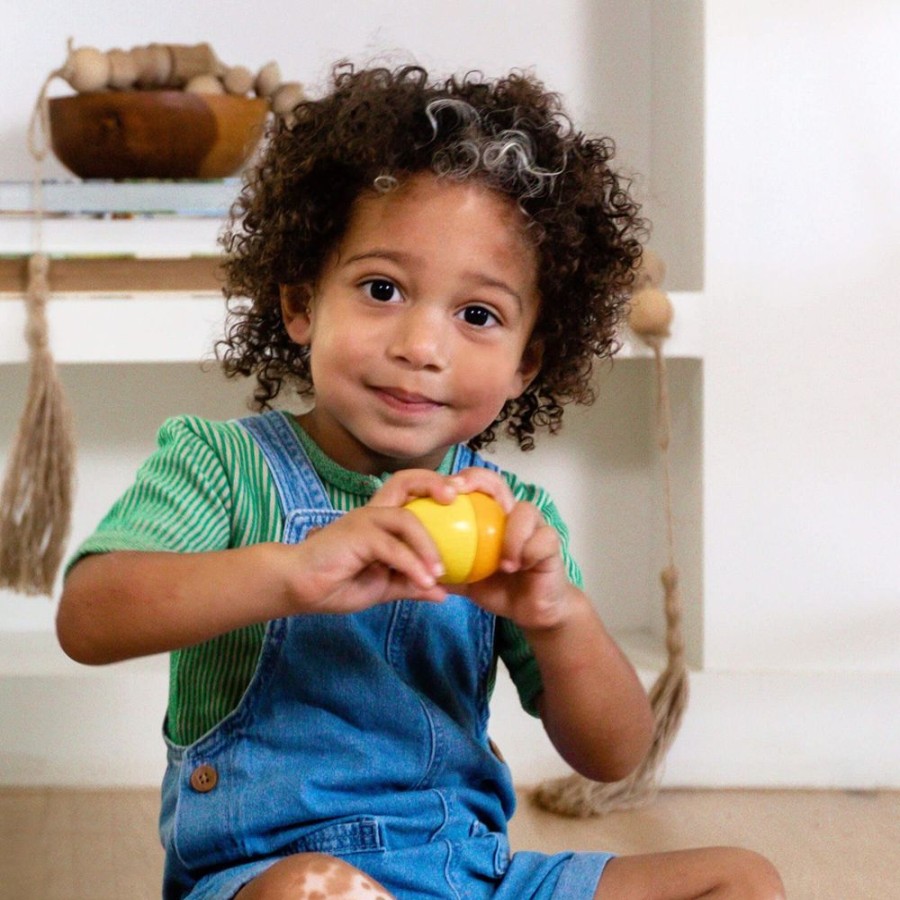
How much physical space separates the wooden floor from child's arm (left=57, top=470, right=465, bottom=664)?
22.2 inches

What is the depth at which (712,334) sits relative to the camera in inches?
58.9

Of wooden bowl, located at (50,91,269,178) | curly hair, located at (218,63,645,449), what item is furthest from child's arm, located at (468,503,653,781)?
wooden bowl, located at (50,91,269,178)

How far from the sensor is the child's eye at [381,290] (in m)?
0.85

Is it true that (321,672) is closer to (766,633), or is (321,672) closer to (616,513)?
(766,633)

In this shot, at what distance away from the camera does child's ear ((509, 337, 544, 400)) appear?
968 millimetres

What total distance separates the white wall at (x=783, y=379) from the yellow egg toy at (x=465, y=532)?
80 cm

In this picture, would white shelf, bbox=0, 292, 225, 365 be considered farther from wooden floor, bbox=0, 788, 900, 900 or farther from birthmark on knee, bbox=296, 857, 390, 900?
birthmark on knee, bbox=296, 857, 390, 900

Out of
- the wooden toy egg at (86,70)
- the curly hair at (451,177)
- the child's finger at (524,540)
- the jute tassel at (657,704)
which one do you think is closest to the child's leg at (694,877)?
the child's finger at (524,540)

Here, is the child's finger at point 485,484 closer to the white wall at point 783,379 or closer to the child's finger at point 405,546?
the child's finger at point 405,546

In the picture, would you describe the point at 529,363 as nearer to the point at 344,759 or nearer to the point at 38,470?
the point at 344,759

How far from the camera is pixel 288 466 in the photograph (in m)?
0.89

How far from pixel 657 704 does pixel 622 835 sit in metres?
0.16

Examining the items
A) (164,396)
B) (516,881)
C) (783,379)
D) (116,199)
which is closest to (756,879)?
(516,881)

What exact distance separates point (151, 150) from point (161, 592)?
31.8 inches
